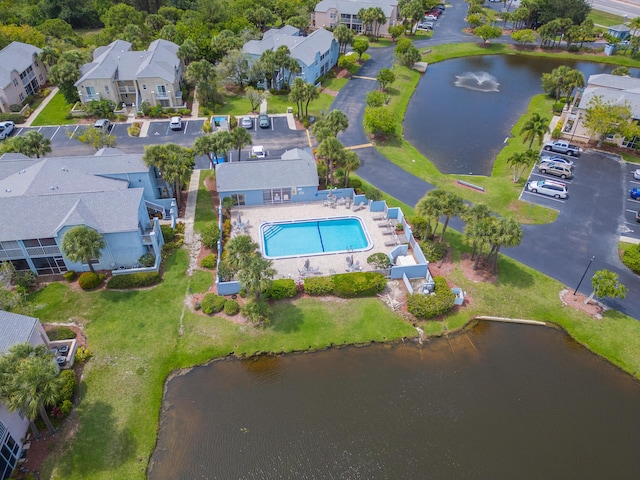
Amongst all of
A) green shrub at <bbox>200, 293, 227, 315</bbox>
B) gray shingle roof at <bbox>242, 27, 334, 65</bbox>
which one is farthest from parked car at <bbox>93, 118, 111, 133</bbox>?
green shrub at <bbox>200, 293, 227, 315</bbox>

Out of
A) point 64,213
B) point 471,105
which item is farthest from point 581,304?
point 471,105

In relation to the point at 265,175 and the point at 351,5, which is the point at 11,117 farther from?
the point at 351,5

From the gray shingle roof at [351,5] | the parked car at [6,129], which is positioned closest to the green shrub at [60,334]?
the parked car at [6,129]

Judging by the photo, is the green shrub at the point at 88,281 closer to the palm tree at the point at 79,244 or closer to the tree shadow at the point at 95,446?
the palm tree at the point at 79,244

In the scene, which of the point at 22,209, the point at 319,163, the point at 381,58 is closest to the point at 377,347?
the point at 319,163

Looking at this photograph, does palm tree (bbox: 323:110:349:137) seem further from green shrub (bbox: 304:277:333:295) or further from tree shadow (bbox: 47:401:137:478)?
tree shadow (bbox: 47:401:137:478)

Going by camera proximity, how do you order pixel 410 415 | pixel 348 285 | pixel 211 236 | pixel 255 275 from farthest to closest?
pixel 211 236, pixel 348 285, pixel 255 275, pixel 410 415

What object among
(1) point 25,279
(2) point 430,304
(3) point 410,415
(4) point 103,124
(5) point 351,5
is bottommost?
(3) point 410,415
